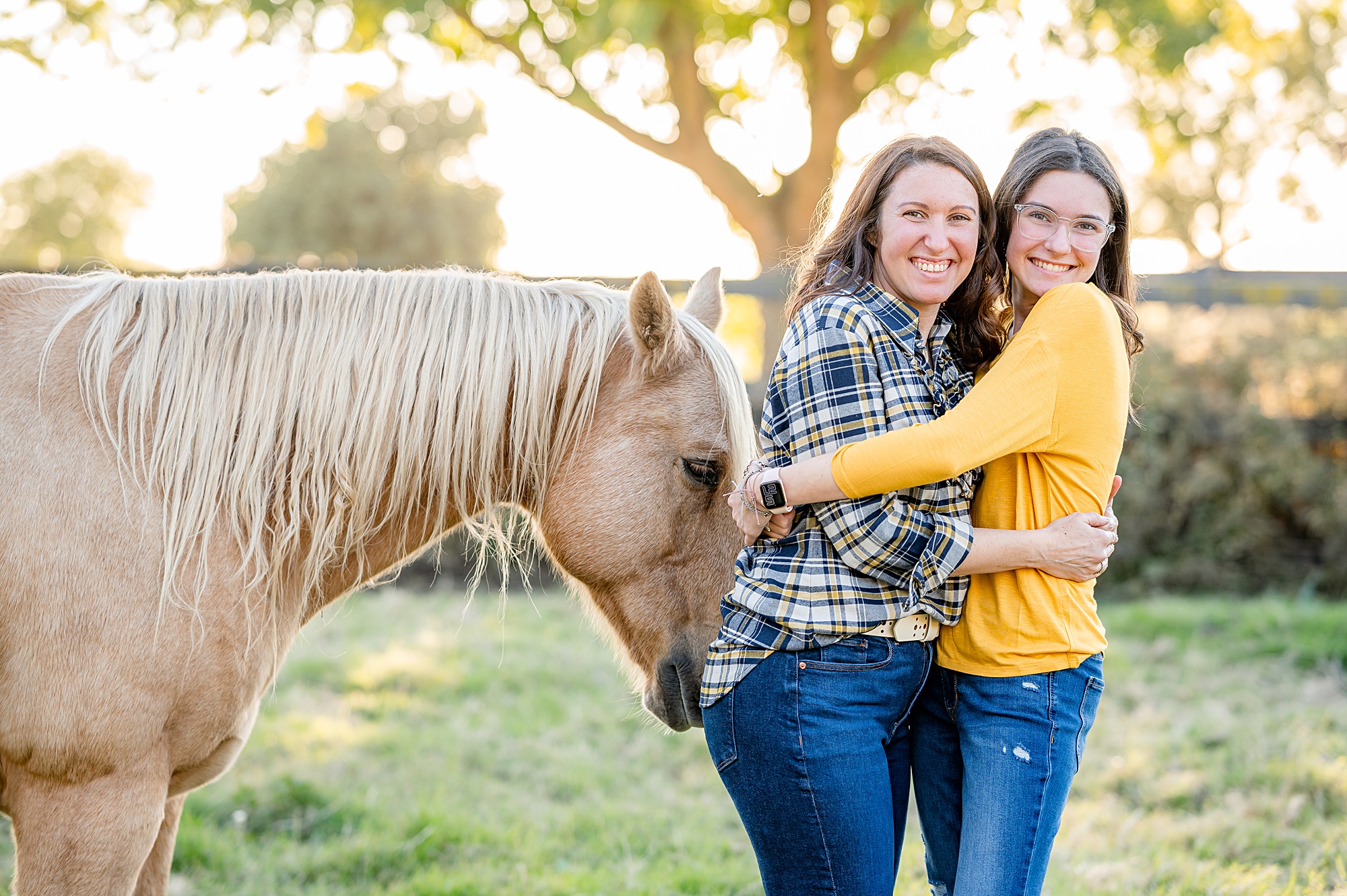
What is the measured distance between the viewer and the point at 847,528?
1.56m

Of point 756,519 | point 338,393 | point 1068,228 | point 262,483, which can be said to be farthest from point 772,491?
point 262,483

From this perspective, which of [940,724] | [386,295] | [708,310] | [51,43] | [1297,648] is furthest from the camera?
[51,43]

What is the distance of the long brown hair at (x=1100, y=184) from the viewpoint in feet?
5.83

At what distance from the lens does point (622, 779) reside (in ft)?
13.0

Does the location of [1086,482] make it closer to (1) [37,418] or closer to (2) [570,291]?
(2) [570,291]

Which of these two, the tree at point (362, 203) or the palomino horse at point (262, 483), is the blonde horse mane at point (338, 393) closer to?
the palomino horse at point (262, 483)

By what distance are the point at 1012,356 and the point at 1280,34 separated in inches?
517

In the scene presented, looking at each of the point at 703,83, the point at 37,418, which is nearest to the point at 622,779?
the point at 37,418

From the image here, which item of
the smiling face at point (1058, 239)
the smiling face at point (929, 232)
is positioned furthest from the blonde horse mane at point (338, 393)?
the smiling face at point (1058, 239)

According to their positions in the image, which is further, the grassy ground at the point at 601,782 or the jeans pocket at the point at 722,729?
the grassy ground at the point at 601,782

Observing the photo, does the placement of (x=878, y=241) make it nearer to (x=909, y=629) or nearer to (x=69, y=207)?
(x=909, y=629)

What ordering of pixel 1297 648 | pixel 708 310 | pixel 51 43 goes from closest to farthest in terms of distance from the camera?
pixel 708 310, pixel 1297 648, pixel 51 43

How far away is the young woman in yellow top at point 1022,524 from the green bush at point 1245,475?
5.92 metres

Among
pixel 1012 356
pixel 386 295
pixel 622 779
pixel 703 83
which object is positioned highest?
pixel 703 83
